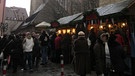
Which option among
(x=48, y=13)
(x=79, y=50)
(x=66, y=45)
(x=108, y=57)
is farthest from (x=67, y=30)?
(x=48, y=13)

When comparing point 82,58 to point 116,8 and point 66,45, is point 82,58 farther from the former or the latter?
point 66,45

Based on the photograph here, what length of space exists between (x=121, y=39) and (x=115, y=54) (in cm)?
265

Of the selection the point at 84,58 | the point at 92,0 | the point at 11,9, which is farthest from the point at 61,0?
the point at 84,58

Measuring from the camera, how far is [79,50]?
897cm

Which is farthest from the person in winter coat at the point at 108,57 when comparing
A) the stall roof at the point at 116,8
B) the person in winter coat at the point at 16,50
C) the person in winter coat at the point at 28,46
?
the person in winter coat at the point at 16,50

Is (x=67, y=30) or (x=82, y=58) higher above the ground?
(x=67, y=30)

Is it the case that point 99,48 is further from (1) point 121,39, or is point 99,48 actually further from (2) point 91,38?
(2) point 91,38

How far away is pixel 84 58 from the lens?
891cm

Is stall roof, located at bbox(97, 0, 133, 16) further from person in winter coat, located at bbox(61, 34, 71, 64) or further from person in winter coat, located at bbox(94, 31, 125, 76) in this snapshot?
person in winter coat, located at bbox(94, 31, 125, 76)

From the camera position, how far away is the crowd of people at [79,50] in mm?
8477

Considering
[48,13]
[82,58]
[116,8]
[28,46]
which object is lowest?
[82,58]

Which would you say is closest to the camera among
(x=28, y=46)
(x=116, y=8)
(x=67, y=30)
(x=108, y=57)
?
(x=108, y=57)

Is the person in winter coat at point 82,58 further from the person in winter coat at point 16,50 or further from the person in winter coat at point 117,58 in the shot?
the person in winter coat at point 16,50

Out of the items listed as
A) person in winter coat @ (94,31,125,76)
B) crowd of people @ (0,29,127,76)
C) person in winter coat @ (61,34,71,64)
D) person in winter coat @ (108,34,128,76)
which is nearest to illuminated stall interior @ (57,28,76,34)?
crowd of people @ (0,29,127,76)
